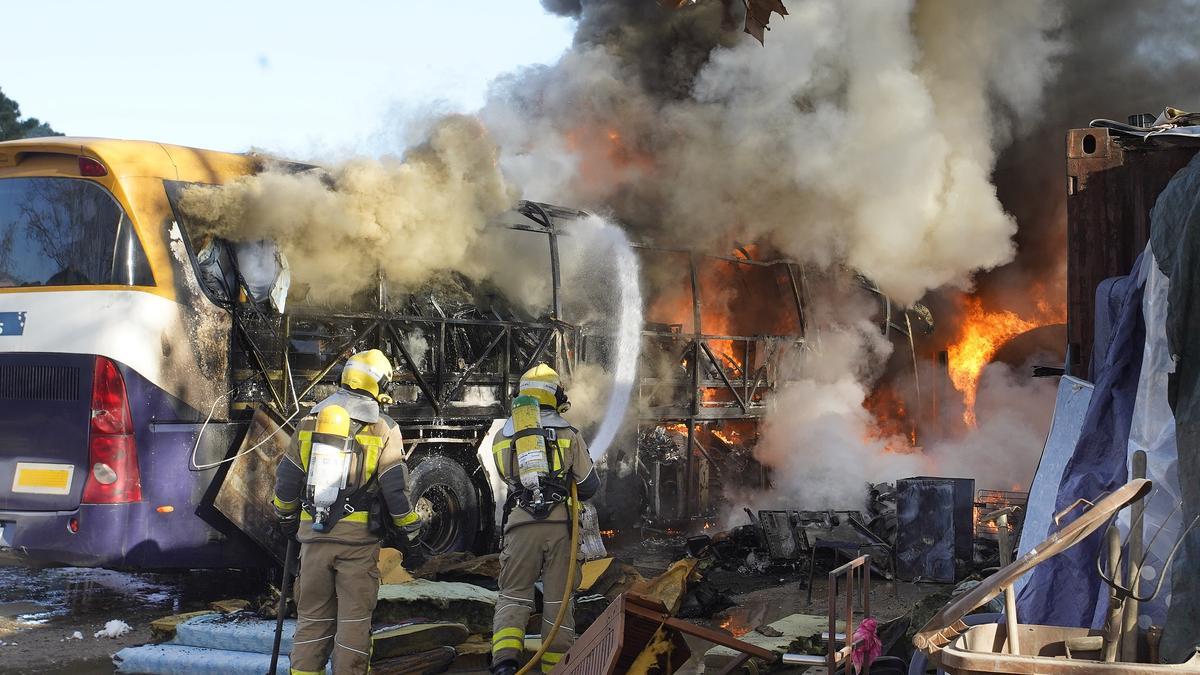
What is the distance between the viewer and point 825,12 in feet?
40.2

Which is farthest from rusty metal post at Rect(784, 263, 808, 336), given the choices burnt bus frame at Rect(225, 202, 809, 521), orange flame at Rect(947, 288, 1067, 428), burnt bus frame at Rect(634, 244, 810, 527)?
orange flame at Rect(947, 288, 1067, 428)

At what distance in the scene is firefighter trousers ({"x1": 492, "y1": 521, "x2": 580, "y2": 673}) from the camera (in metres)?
5.61

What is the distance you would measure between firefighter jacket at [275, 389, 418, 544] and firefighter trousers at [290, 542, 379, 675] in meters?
0.09

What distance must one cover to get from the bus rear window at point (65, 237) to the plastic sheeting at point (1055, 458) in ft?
17.3

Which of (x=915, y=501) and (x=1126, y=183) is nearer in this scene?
(x=1126, y=183)

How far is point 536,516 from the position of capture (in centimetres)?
573

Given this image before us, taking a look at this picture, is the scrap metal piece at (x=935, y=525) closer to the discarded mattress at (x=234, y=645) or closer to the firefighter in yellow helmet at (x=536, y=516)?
the firefighter in yellow helmet at (x=536, y=516)

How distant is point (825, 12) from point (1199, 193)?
28.5 feet

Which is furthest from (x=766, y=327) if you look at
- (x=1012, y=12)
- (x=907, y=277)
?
(x=1012, y=12)

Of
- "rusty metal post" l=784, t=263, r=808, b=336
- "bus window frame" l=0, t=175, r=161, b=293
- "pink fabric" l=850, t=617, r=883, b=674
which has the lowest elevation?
"pink fabric" l=850, t=617, r=883, b=674

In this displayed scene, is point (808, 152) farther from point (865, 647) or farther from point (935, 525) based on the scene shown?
point (865, 647)

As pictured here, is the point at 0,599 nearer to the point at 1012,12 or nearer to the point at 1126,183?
the point at 1126,183

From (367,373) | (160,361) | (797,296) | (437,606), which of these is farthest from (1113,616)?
(797,296)

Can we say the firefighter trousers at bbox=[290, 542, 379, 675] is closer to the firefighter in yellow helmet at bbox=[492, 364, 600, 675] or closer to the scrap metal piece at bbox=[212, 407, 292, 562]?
the firefighter in yellow helmet at bbox=[492, 364, 600, 675]
